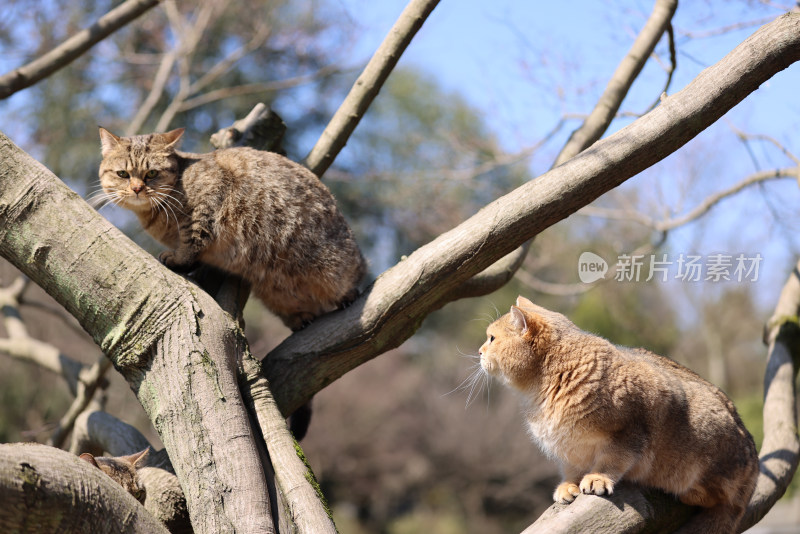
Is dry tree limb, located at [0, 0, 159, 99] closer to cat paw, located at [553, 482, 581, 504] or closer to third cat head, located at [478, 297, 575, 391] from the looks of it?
third cat head, located at [478, 297, 575, 391]

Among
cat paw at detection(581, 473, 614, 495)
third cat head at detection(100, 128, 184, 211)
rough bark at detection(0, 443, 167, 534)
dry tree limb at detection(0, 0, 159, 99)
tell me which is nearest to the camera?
rough bark at detection(0, 443, 167, 534)

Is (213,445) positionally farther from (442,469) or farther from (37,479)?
(442,469)

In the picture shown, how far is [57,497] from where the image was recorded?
64.9 inches

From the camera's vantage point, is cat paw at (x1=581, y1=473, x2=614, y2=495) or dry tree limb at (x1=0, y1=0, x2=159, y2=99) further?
dry tree limb at (x1=0, y1=0, x2=159, y2=99)

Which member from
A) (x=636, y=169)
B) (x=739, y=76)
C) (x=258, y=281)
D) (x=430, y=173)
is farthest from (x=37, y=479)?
(x=430, y=173)

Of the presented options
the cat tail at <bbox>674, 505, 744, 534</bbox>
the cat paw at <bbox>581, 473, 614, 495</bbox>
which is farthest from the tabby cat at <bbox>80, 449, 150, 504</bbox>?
the cat tail at <bbox>674, 505, 744, 534</bbox>

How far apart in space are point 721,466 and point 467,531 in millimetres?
10426

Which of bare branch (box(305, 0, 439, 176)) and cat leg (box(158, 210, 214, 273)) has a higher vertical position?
bare branch (box(305, 0, 439, 176))

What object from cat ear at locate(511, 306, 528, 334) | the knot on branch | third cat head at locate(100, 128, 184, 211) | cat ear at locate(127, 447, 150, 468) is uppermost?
the knot on branch

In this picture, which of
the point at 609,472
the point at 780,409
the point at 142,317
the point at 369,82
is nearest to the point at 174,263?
the point at 142,317

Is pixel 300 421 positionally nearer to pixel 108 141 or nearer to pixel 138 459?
pixel 138 459

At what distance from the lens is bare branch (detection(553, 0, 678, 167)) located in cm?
351

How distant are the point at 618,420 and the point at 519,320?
1.74 ft

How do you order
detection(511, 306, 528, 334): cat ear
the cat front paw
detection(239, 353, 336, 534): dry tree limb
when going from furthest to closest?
the cat front paw < detection(511, 306, 528, 334): cat ear < detection(239, 353, 336, 534): dry tree limb
